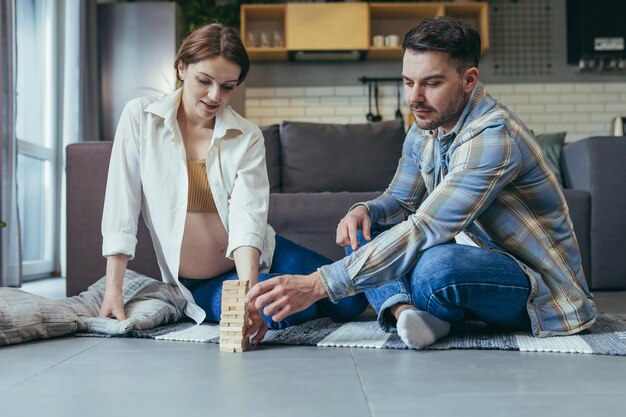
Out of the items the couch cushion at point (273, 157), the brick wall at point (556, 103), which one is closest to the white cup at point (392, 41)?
the brick wall at point (556, 103)

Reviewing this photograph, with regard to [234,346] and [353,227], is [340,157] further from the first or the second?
[234,346]

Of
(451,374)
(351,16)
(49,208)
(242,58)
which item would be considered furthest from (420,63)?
(351,16)

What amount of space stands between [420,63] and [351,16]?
384cm

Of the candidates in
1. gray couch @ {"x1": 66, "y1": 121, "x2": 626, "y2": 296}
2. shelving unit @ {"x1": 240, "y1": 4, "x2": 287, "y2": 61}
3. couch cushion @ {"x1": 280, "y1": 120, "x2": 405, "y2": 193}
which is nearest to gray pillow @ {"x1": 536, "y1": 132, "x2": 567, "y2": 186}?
gray couch @ {"x1": 66, "y1": 121, "x2": 626, "y2": 296}

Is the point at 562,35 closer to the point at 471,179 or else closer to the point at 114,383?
the point at 471,179

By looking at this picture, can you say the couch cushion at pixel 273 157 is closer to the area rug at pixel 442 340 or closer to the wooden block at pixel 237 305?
the area rug at pixel 442 340

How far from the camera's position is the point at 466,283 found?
155 centimetres

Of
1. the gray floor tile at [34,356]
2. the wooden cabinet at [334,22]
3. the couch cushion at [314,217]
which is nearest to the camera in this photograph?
the gray floor tile at [34,356]

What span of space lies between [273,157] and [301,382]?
7.17 feet

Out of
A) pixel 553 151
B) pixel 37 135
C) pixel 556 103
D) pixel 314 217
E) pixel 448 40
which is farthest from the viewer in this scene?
pixel 556 103

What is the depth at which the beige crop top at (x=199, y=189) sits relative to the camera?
1.97 m

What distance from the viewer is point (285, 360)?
1.44 meters

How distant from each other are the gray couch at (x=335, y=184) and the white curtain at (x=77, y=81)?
1.75 metres

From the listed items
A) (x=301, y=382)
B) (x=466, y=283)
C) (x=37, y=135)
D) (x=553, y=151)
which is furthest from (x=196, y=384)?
(x=37, y=135)
